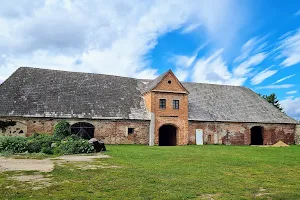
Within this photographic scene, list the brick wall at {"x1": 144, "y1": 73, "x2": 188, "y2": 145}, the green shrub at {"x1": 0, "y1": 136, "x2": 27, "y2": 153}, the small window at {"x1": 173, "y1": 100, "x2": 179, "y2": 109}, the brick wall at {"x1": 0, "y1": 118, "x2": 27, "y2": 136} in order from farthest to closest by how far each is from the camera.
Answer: the small window at {"x1": 173, "y1": 100, "x2": 179, "y2": 109} → the brick wall at {"x1": 144, "y1": 73, "x2": 188, "y2": 145} → the brick wall at {"x1": 0, "y1": 118, "x2": 27, "y2": 136} → the green shrub at {"x1": 0, "y1": 136, "x2": 27, "y2": 153}

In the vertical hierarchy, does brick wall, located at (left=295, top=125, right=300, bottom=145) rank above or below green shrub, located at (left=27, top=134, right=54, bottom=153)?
above

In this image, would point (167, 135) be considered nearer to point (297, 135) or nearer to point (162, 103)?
point (162, 103)

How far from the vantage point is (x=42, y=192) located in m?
7.71

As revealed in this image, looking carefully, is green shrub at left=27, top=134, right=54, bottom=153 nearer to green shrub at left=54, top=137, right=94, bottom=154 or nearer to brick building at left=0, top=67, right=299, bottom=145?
green shrub at left=54, top=137, right=94, bottom=154

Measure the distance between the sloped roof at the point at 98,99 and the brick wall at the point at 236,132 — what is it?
0.68m

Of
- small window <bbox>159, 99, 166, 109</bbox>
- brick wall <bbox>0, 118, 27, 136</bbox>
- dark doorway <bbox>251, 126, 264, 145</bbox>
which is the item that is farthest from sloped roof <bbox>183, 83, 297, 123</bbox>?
brick wall <bbox>0, 118, 27, 136</bbox>

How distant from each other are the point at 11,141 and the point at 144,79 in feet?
65.2

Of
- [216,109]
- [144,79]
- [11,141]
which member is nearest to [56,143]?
[11,141]

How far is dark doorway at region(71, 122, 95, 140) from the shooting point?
90.4 feet

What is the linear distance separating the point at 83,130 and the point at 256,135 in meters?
22.3

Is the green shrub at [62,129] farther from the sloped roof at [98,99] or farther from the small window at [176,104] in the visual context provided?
the small window at [176,104]

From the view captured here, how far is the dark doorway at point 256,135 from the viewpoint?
3614 centimetres

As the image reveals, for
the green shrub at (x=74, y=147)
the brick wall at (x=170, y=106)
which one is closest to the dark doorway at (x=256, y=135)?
the brick wall at (x=170, y=106)

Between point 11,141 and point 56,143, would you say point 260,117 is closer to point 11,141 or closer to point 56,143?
point 56,143
